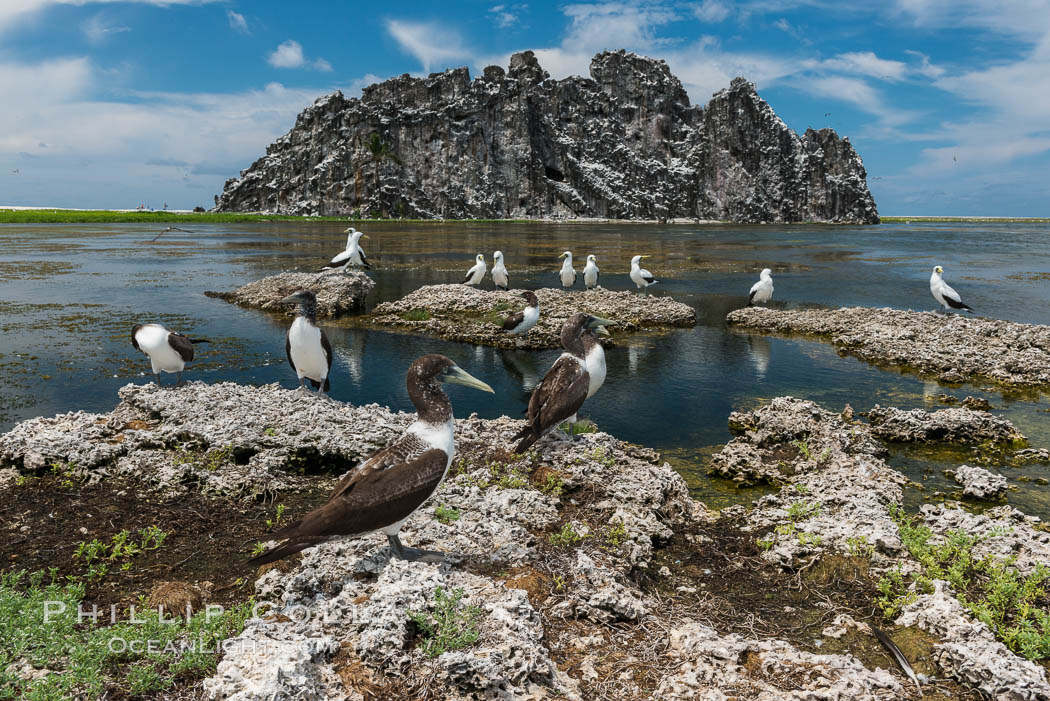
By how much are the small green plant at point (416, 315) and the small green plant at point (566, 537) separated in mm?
15726

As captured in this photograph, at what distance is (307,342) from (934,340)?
689 inches

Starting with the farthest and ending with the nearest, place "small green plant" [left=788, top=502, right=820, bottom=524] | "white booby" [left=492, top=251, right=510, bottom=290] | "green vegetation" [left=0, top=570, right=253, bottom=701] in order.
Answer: "white booby" [left=492, top=251, right=510, bottom=290] → "small green plant" [left=788, top=502, right=820, bottom=524] → "green vegetation" [left=0, top=570, right=253, bottom=701]

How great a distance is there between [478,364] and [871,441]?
32.4 feet

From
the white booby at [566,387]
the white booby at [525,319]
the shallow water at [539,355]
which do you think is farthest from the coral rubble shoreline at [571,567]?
the white booby at [525,319]

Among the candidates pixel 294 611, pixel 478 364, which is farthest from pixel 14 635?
pixel 478 364

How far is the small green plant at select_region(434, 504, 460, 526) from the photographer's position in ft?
21.8

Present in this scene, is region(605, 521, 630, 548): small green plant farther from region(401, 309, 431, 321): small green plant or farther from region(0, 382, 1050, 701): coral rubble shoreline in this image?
region(401, 309, 431, 321): small green plant

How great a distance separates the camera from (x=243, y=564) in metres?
6.17

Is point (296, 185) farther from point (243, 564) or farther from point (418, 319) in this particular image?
point (243, 564)

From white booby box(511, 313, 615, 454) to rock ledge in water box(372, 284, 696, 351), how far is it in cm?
904

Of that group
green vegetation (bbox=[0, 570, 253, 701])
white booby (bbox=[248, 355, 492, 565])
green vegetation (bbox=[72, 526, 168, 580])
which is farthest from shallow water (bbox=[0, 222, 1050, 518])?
green vegetation (bbox=[0, 570, 253, 701])

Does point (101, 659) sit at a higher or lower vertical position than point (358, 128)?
lower

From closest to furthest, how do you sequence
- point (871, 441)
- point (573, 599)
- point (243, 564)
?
point (573, 599), point (243, 564), point (871, 441)

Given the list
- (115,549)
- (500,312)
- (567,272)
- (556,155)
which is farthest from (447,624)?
(556,155)
